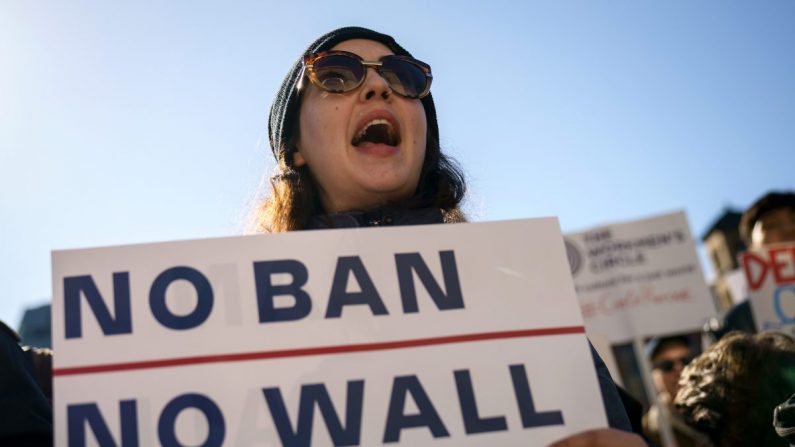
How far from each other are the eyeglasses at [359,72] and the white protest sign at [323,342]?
19.2 inches

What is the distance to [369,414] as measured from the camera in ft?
4.50

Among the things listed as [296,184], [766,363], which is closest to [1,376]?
[296,184]

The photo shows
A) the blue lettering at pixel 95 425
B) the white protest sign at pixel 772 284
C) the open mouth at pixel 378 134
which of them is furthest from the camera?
the white protest sign at pixel 772 284

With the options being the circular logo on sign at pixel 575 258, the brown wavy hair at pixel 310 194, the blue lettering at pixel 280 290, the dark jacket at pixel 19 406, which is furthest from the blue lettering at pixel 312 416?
the circular logo on sign at pixel 575 258

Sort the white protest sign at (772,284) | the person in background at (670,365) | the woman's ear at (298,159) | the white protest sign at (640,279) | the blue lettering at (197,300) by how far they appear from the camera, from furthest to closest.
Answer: the white protest sign at (640,279)
the person in background at (670,365)
the white protest sign at (772,284)
the woman's ear at (298,159)
the blue lettering at (197,300)

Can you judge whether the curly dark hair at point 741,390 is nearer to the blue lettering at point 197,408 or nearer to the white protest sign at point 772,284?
the blue lettering at point 197,408

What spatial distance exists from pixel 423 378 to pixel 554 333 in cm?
26

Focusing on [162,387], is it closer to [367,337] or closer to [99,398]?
[99,398]

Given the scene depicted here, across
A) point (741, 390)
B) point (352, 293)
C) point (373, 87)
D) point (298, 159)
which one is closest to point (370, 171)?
point (373, 87)

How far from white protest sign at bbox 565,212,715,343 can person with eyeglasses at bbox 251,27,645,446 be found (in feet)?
19.3

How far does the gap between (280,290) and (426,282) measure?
26 cm

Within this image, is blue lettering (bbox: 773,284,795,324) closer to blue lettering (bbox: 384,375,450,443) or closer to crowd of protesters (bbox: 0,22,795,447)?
crowd of protesters (bbox: 0,22,795,447)

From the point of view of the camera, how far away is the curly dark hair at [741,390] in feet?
Answer: 7.30

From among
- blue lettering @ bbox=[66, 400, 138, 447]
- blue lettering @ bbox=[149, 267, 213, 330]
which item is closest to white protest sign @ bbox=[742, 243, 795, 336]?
blue lettering @ bbox=[149, 267, 213, 330]
